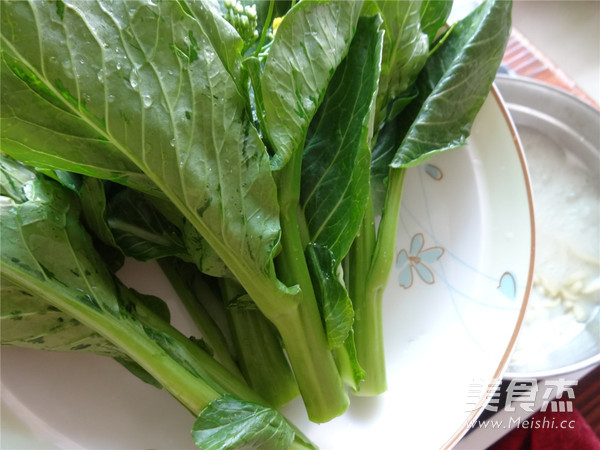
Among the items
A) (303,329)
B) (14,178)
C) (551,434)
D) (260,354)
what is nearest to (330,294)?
(303,329)

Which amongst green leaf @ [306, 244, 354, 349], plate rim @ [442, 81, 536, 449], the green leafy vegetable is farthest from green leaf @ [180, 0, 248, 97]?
plate rim @ [442, 81, 536, 449]

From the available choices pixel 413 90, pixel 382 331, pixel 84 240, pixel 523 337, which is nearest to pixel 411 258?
pixel 382 331

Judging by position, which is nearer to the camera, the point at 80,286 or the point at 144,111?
the point at 144,111

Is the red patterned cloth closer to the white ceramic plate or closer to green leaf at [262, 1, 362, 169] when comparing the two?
the white ceramic plate

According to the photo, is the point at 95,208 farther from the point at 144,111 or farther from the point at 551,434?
the point at 551,434

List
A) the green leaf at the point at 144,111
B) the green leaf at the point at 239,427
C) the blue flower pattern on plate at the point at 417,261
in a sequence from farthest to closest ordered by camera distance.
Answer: the blue flower pattern on plate at the point at 417,261 → the green leaf at the point at 239,427 → the green leaf at the point at 144,111

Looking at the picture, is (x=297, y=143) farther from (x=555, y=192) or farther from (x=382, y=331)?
(x=555, y=192)

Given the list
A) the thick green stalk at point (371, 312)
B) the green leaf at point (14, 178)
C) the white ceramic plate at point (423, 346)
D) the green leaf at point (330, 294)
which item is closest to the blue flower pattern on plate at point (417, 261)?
the white ceramic plate at point (423, 346)

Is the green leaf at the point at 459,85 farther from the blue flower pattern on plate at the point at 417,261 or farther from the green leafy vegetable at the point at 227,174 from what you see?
the blue flower pattern on plate at the point at 417,261
